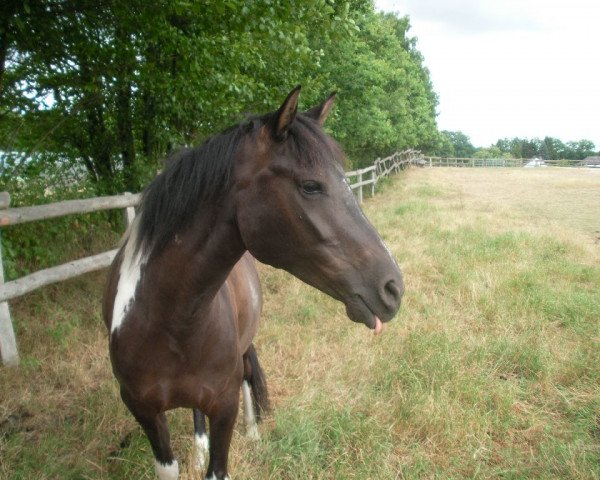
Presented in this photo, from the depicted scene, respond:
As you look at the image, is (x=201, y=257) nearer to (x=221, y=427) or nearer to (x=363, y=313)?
(x=363, y=313)

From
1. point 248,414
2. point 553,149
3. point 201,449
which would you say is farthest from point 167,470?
point 553,149

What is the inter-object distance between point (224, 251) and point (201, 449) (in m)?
1.54

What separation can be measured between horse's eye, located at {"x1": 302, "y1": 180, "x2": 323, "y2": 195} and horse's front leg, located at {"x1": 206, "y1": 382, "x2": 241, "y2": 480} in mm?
1098

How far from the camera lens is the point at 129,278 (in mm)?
1869

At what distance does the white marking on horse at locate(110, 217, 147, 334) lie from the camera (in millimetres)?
1816

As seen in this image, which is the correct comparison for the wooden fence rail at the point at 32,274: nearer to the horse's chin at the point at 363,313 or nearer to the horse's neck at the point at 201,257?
the horse's neck at the point at 201,257

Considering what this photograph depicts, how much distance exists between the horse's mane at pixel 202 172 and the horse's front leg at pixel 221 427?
81 cm

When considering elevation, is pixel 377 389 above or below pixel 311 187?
below

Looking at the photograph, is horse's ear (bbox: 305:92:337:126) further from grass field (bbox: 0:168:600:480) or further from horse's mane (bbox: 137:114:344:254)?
grass field (bbox: 0:168:600:480)

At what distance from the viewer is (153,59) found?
201 inches

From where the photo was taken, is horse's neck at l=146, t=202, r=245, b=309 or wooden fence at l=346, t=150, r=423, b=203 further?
wooden fence at l=346, t=150, r=423, b=203

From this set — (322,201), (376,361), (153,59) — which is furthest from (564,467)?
(153,59)

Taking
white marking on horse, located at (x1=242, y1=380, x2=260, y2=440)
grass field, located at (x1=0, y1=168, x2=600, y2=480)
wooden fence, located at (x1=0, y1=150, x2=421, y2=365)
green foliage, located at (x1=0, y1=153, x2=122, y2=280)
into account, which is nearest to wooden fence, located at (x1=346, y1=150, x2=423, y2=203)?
grass field, located at (x1=0, y1=168, x2=600, y2=480)

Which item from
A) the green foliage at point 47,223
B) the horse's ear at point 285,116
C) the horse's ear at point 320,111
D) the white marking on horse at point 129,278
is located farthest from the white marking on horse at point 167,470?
the green foliage at point 47,223
